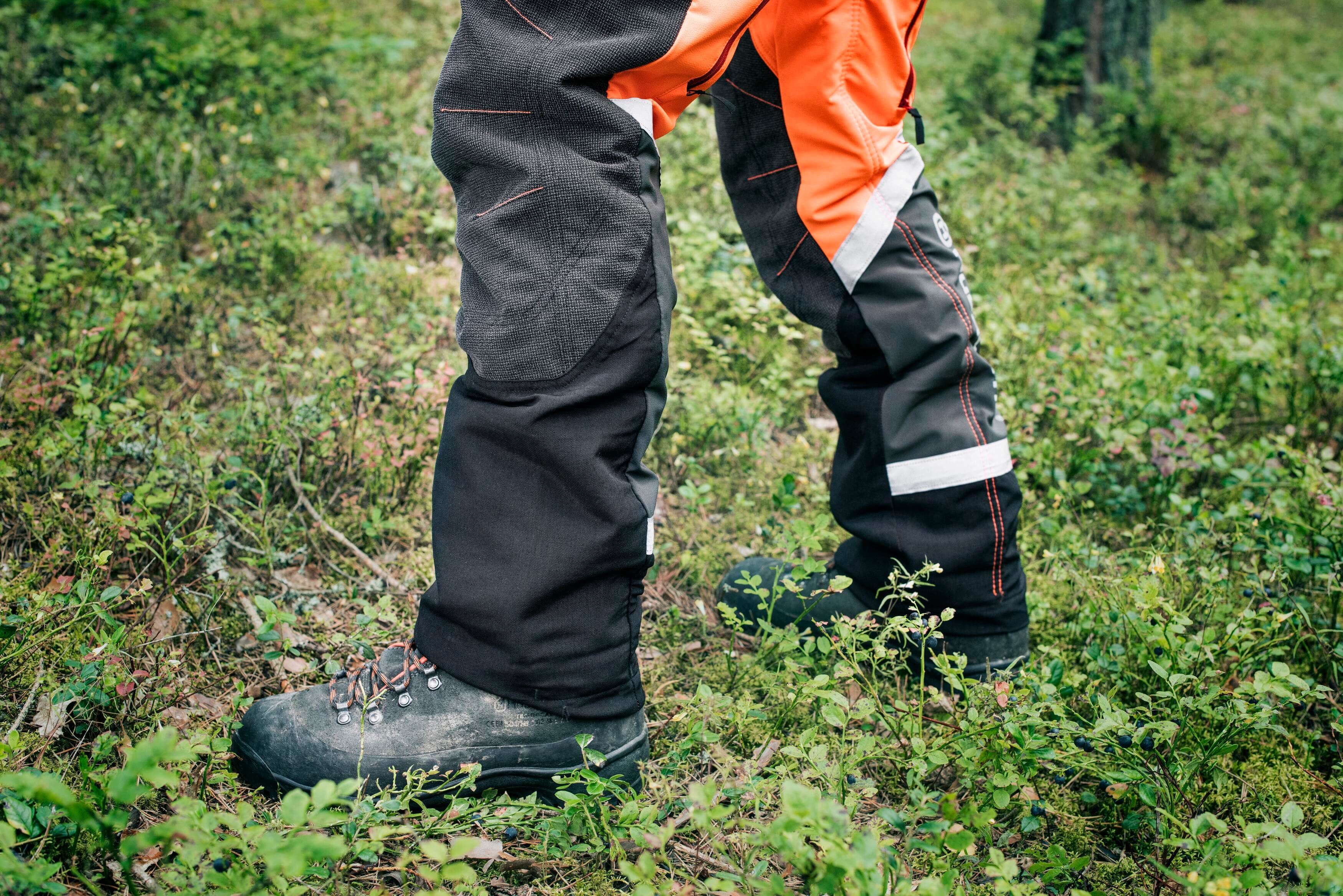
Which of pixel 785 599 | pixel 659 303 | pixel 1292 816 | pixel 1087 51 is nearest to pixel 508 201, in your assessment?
pixel 659 303

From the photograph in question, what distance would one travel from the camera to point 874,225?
170 cm

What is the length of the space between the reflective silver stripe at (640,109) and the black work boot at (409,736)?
40.1 inches

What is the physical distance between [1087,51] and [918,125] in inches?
149

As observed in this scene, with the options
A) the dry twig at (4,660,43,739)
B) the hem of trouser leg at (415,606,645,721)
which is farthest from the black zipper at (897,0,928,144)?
the dry twig at (4,660,43,739)

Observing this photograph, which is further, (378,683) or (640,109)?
(378,683)

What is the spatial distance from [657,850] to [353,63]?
13.1ft

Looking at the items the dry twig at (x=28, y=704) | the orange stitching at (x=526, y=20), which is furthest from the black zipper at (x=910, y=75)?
A: the dry twig at (x=28, y=704)

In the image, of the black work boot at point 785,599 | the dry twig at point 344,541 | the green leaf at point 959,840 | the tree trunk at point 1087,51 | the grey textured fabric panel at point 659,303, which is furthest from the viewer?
the tree trunk at point 1087,51

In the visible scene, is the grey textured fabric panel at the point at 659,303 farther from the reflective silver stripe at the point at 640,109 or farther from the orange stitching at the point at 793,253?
the orange stitching at the point at 793,253

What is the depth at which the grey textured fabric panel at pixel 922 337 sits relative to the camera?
67.5 inches

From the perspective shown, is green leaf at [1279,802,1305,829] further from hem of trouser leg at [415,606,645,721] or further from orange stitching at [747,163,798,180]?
orange stitching at [747,163,798,180]

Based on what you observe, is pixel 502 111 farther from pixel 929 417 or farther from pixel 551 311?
pixel 929 417

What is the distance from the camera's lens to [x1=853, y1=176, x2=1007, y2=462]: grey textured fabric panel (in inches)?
67.5

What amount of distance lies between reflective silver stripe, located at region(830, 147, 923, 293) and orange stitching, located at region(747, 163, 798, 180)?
0.18 m
